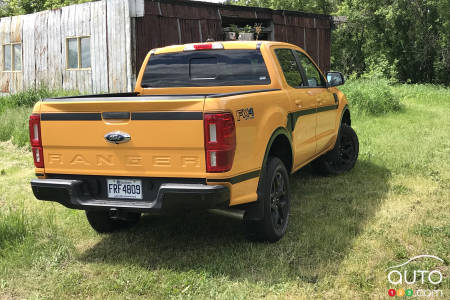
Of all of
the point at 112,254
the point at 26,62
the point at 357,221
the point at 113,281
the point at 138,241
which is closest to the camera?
the point at 113,281

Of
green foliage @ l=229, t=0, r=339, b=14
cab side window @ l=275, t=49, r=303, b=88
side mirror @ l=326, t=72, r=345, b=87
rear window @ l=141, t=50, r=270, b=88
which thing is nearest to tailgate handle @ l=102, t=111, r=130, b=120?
rear window @ l=141, t=50, r=270, b=88

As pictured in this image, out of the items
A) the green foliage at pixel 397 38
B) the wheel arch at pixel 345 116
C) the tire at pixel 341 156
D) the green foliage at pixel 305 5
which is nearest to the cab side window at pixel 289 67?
the tire at pixel 341 156

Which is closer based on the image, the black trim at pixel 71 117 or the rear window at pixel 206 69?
the black trim at pixel 71 117

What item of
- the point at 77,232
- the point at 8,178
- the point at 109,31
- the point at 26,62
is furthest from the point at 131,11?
the point at 77,232

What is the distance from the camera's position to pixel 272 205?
4.92 m

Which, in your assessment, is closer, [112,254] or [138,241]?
[112,254]

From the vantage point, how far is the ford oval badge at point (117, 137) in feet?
13.9

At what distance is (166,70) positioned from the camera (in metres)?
5.93

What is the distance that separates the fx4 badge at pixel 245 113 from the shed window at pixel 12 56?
54.7ft

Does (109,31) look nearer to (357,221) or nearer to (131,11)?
(131,11)

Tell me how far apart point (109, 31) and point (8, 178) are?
8.33m

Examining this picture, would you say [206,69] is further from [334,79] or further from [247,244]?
[334,79]

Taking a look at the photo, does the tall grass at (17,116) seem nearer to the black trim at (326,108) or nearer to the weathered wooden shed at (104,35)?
the weathered wooden shed at (104,35)

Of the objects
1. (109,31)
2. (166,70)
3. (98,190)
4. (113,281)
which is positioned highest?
(109,31)
